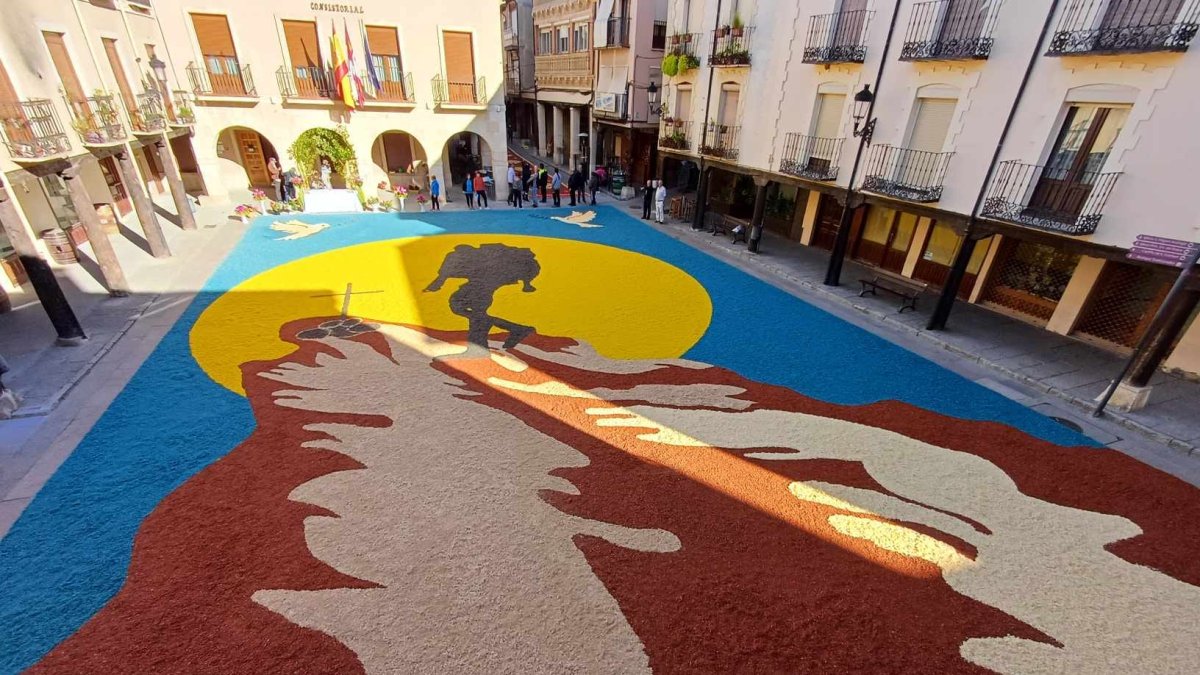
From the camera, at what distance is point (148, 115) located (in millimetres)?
18812

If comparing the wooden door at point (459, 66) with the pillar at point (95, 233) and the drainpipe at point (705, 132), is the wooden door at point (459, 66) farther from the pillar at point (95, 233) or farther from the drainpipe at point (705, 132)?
the pillar at point (95, 233)

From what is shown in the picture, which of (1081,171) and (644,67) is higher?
(644,67)

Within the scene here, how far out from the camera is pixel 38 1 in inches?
558

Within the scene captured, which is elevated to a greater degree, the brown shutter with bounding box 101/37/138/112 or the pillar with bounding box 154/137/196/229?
the brown shutter with bounding box 101/37/138/112

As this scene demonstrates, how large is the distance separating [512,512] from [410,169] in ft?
85.6

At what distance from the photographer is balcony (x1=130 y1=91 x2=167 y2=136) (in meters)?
18.2

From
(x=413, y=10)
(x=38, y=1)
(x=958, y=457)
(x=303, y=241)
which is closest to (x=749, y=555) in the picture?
(x=958, y=457)

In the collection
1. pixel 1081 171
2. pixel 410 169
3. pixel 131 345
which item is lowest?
pixel 131 345

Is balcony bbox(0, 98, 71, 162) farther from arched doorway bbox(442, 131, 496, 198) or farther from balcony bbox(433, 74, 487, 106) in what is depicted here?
arched doorway bbox(442, 131, 496, 198)

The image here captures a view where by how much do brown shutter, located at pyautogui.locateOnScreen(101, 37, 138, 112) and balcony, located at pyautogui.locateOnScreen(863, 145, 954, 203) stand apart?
2488cm

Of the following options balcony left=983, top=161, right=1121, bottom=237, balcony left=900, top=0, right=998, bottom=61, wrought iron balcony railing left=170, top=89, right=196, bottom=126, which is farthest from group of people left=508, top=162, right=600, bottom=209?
balcony left=983, top=161, right=1121, bottom=237

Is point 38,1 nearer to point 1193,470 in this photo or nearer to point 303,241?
point 303,241

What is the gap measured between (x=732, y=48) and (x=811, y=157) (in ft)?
18.4

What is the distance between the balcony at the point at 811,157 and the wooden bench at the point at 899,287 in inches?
138
